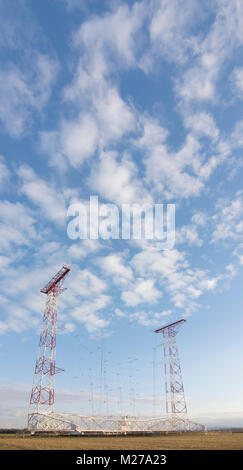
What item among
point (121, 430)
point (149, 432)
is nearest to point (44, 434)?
point (121, 430)

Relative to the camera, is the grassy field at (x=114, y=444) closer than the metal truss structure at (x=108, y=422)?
Yes

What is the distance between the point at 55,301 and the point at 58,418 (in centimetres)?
2097

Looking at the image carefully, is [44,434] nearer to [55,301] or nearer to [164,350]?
[55,301]

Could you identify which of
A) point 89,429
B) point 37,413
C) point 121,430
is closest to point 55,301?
point 37,413

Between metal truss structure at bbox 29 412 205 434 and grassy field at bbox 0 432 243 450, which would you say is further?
metal truss structure at bbox 29 412 205 434

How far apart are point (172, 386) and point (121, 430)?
18812 mm

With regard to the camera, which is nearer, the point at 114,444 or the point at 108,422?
the point at 114,444

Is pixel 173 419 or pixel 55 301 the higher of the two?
pixel 55 301
